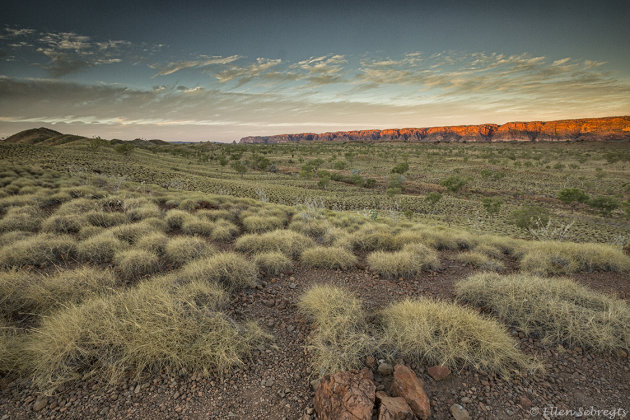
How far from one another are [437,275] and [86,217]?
10739 millimetres

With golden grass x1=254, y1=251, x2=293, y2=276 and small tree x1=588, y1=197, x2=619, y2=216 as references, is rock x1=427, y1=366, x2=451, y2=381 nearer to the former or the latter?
golden grass x1=254, y1=251, x2=293, y2=276

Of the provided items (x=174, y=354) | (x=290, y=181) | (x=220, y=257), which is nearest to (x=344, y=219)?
(x=220, y=257)

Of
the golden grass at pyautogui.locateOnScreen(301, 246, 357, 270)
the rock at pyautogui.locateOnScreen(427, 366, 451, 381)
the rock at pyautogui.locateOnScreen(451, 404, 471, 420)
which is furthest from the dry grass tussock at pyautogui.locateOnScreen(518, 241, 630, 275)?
the rock at pyautogui.locateOnScreen(451, 404, 471, 420)

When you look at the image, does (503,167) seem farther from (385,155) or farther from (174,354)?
(174,354)

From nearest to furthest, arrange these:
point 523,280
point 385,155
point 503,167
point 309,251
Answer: point 523,280 → point 309,251 → point 503,167 → point 385,155

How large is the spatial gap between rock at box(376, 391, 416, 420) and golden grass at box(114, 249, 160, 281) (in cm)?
531

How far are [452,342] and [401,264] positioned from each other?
9.18 feet

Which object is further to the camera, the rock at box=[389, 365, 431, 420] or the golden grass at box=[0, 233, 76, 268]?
the golden grass at box=[0, 233, 76, 268]

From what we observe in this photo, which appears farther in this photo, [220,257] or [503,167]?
[503,167]

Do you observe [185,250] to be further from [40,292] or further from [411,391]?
[411,391]

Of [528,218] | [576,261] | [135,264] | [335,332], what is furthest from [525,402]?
[528,218]

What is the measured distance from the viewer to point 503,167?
48125mm

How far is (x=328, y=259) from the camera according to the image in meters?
6.43

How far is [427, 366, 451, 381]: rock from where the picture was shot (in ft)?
9.77
